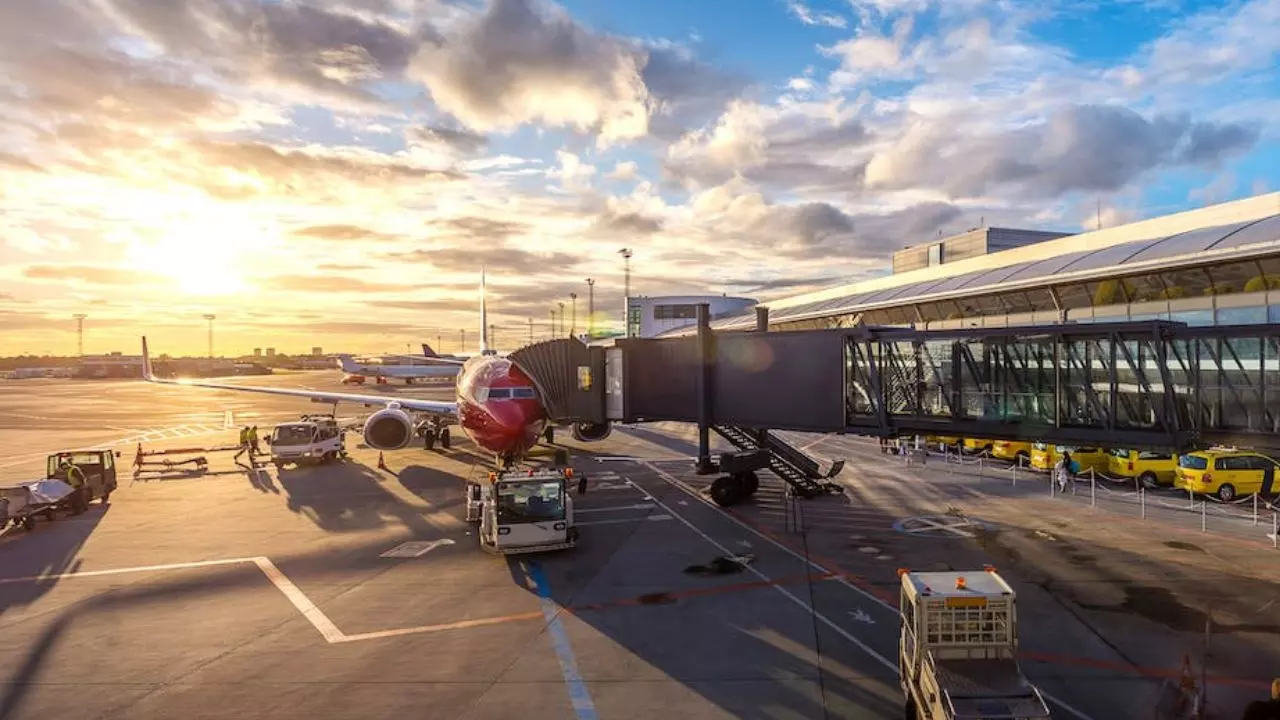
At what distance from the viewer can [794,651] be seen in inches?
617

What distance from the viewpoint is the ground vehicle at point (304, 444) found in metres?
43.4

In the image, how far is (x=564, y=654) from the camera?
1571cm

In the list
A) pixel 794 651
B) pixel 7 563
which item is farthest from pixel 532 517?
pixel 7 563

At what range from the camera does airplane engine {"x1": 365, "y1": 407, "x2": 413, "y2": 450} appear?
138ft

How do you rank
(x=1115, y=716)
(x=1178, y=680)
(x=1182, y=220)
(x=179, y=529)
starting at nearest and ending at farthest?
(x=1115, y=716) → (x=1178, y=680) → (x=179, y=529) → (x=1182, y=220)

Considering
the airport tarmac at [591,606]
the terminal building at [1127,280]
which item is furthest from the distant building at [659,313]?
the airport tarmac at [591,606]

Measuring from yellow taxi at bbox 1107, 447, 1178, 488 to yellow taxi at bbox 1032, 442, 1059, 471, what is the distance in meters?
3.22

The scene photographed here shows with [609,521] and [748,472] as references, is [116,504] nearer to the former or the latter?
[609,521]

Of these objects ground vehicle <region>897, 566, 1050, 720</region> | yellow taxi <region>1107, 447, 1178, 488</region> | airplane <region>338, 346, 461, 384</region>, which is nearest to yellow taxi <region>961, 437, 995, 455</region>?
yellow taxi <region>1107, 447, 1178, 488</region>

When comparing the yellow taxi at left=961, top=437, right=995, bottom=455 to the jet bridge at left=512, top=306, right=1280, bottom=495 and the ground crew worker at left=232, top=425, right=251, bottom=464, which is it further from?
the ground crew worker at left=232, top=425, right=251, bottom=464

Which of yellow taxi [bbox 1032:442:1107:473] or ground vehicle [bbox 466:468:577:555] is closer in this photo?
ground vehicle [bbox 466:468:577:555]

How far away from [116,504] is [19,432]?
45808 mm

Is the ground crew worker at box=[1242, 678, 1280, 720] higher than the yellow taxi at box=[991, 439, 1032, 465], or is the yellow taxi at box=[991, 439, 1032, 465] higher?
the yellow taxi at box=[991, 439, 1032, 465]

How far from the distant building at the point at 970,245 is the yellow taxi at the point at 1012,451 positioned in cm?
6552
